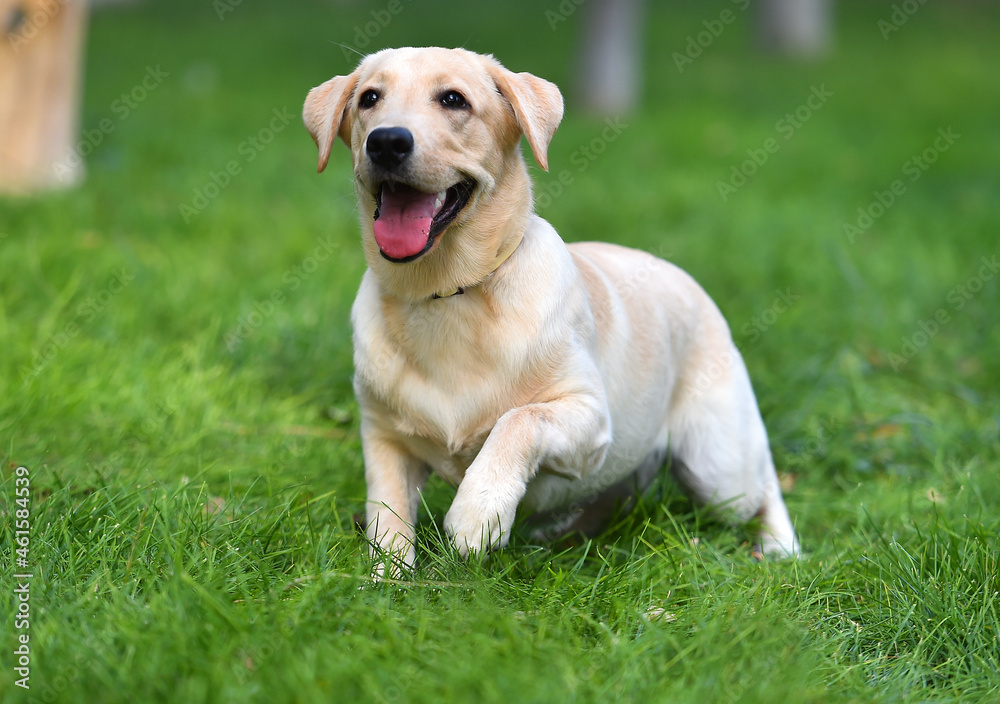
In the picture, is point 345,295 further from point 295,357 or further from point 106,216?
point 106,216

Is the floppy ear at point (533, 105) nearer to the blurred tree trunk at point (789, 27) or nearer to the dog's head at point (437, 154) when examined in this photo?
the dog's head at point (437, 154)

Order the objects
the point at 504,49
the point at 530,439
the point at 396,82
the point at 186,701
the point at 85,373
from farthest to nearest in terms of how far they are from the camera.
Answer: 1. the point at 504,49
2. the point at 85,373
3. the point at 396,82
4. the point at 530,439
5. the point at 186,701

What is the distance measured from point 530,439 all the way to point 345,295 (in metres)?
2.71

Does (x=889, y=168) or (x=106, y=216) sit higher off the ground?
(x=889, y=168)

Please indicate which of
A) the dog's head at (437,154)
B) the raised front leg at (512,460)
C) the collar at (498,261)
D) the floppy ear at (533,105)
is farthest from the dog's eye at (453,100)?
the raised front leg at (512,460)

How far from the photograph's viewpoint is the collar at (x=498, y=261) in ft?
9.18

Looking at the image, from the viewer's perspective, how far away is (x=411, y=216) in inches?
104

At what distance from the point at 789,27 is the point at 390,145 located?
13.7 meters

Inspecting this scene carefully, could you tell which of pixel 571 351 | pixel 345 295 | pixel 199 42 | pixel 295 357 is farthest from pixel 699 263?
pixel 199 42

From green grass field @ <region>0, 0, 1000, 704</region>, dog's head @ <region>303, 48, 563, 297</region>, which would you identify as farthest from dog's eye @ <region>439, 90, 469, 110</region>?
green grass field @ <region>0, 0, 1000, 704</region>

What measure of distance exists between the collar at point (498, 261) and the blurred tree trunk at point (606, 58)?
812 centimetres

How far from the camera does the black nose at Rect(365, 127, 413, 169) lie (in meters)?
2.51

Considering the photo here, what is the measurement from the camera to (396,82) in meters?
2.75

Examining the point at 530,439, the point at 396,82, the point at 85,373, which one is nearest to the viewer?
the point at 530,439
